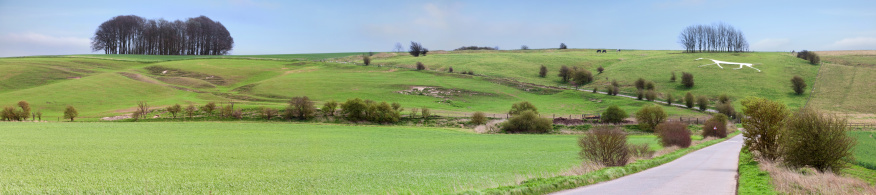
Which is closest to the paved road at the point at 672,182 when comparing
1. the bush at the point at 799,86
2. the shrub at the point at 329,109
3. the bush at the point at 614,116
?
the shrub at the point at 329,109

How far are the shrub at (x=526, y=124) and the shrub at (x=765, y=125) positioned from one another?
4083 cm

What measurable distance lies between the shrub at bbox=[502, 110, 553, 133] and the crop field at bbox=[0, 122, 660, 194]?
102 ft

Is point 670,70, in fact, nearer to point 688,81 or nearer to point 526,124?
point 688,81

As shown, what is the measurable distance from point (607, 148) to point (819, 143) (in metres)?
9.72

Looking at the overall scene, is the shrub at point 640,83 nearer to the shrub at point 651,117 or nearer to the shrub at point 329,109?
the shrub at point 651,117

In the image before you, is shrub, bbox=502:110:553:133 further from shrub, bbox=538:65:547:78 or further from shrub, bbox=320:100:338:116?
shrub, bbox=538:65:547:78

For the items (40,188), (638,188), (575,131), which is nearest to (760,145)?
(638,188)

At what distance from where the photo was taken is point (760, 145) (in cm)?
3053

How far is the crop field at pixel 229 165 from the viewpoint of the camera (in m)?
18.1

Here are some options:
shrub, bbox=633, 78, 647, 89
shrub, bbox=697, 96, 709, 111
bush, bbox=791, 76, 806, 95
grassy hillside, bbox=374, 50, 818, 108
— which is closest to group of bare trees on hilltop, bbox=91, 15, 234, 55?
grassy hillside, bbox=374, 50, 818, 108

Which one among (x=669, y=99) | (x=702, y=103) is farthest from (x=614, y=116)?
(x=669, y=99)

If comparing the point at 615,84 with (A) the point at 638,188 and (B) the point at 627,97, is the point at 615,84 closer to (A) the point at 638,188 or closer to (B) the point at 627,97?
(B) the point at 627,97

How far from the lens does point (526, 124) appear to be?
236ft

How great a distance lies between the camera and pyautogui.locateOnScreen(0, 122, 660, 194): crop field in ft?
59.5
